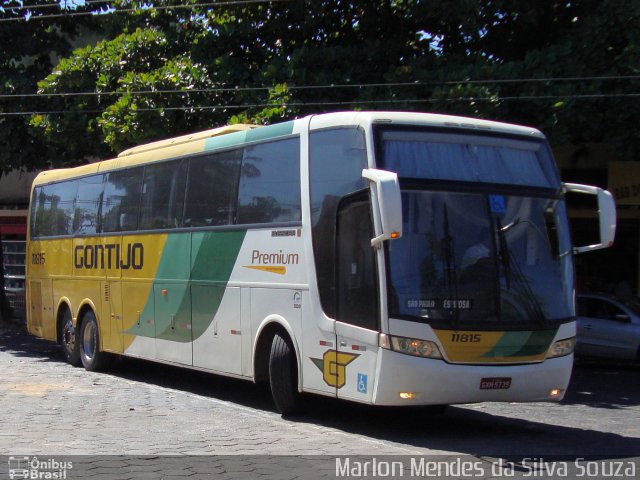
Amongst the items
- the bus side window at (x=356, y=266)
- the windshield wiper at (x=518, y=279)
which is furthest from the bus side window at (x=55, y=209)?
the windshield wiper at (x=518, y=279)

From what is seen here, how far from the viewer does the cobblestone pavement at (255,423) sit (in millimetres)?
9523

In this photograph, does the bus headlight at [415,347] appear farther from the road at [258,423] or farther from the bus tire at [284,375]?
the bus tire at [284,375]

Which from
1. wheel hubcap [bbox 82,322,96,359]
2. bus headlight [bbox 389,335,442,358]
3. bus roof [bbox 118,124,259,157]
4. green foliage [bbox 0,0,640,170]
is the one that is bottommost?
wheel hubcap [bbox 82,322,96,359]

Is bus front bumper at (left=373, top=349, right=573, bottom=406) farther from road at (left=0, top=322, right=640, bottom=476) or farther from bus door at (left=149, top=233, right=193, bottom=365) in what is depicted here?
bus door at (left=149, top=233, right=193, bottom=365)

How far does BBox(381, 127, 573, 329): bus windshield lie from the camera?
9711 millimetres

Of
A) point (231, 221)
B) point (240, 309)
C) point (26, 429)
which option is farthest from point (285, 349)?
point (26, 429)

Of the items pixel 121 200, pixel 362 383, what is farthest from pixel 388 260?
pixel 121 200

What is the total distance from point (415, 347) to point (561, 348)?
5.98 ft

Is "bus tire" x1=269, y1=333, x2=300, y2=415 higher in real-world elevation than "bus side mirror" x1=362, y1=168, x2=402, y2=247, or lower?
lower

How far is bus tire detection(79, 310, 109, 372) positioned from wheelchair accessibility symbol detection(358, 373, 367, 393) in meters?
7.87

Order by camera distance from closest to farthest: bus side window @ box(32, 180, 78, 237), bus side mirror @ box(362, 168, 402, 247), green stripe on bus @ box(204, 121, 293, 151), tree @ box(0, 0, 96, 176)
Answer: bus side mirror @ box(362, 168, 402, 247) → green stripe on bus @ box(204, 121, 293, 151) → bus side window @ box(32, 180, 78, 237) → tree @ box(0, 0, 96, 176)

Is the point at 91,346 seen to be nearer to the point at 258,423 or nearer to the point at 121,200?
the point at 121,200

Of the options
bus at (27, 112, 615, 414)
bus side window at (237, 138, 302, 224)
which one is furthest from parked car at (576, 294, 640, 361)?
bus side window at (237, 138, 302, 224)

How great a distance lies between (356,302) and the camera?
1004cm
